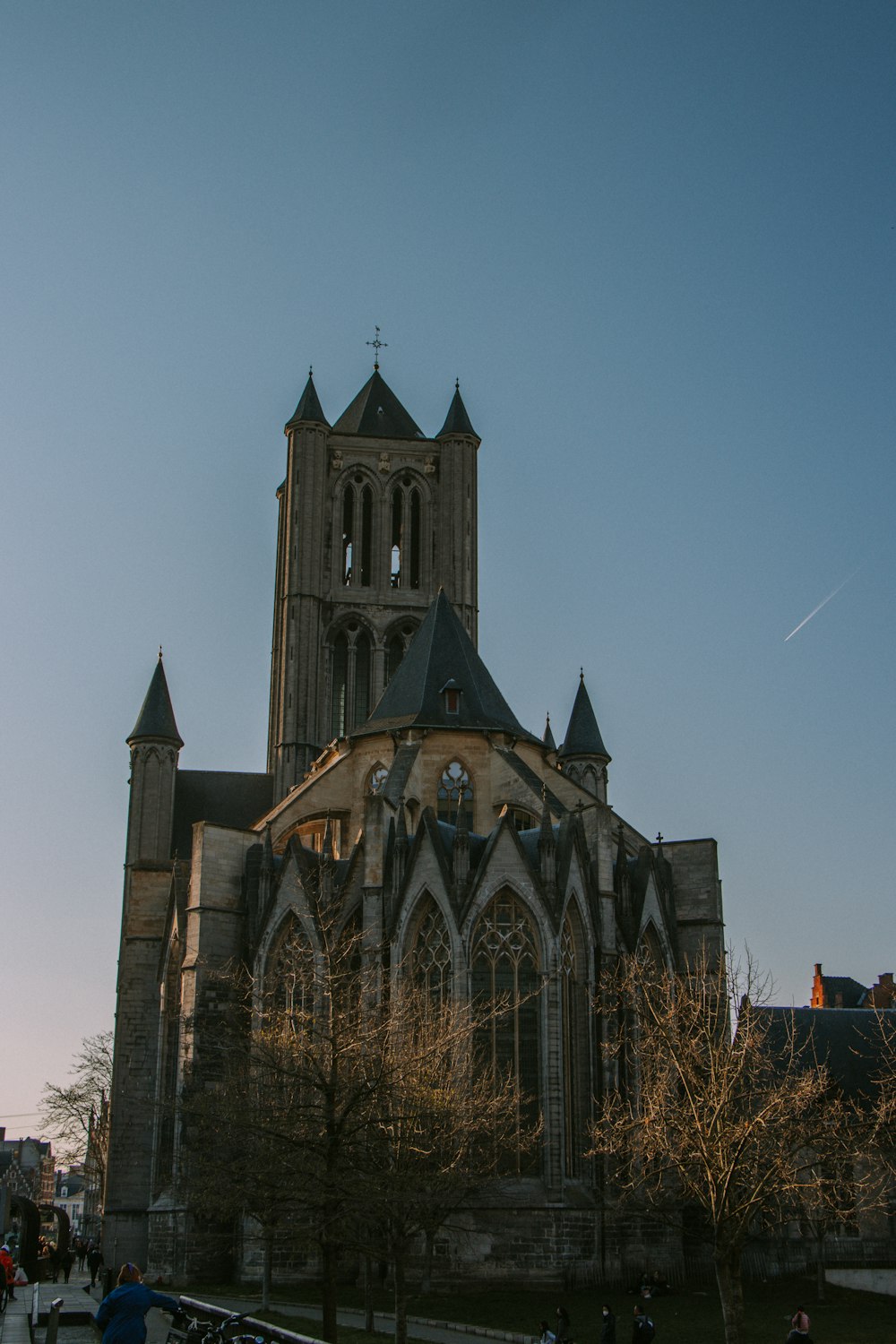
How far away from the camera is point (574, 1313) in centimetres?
3028

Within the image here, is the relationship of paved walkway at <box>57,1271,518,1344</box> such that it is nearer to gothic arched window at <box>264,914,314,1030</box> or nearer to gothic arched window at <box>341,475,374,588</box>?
gothic arched window at <box>264,914,314,1030</box>

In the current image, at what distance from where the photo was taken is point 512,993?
119 feet

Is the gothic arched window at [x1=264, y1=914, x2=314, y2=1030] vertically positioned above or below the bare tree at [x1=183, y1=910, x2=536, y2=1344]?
above

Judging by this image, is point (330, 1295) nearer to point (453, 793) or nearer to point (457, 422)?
point (453, 793)

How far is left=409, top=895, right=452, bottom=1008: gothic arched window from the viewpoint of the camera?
3666 cm

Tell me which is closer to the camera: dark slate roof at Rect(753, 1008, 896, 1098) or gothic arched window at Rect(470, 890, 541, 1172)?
gothic arched window at Rect(470, 890, 541, 1172)

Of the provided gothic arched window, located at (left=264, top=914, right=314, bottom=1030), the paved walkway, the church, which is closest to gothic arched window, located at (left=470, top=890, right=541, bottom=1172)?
the church

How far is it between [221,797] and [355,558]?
12.9 m

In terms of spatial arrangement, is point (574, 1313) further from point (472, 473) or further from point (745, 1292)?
point (472, 473)

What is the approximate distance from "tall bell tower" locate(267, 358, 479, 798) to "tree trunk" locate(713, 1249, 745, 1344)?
38.1 meters

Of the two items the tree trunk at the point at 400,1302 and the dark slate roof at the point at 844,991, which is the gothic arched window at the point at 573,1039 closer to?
the tree trunk at the point at 400,1302

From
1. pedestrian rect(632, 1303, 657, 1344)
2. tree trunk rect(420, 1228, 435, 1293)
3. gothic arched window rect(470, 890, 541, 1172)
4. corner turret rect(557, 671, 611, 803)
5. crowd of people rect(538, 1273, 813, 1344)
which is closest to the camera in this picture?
crowd of people rect(538, 1273, 813, 1344)

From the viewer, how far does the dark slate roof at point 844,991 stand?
2970 inches

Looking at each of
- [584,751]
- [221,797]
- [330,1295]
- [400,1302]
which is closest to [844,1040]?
[584,751]
